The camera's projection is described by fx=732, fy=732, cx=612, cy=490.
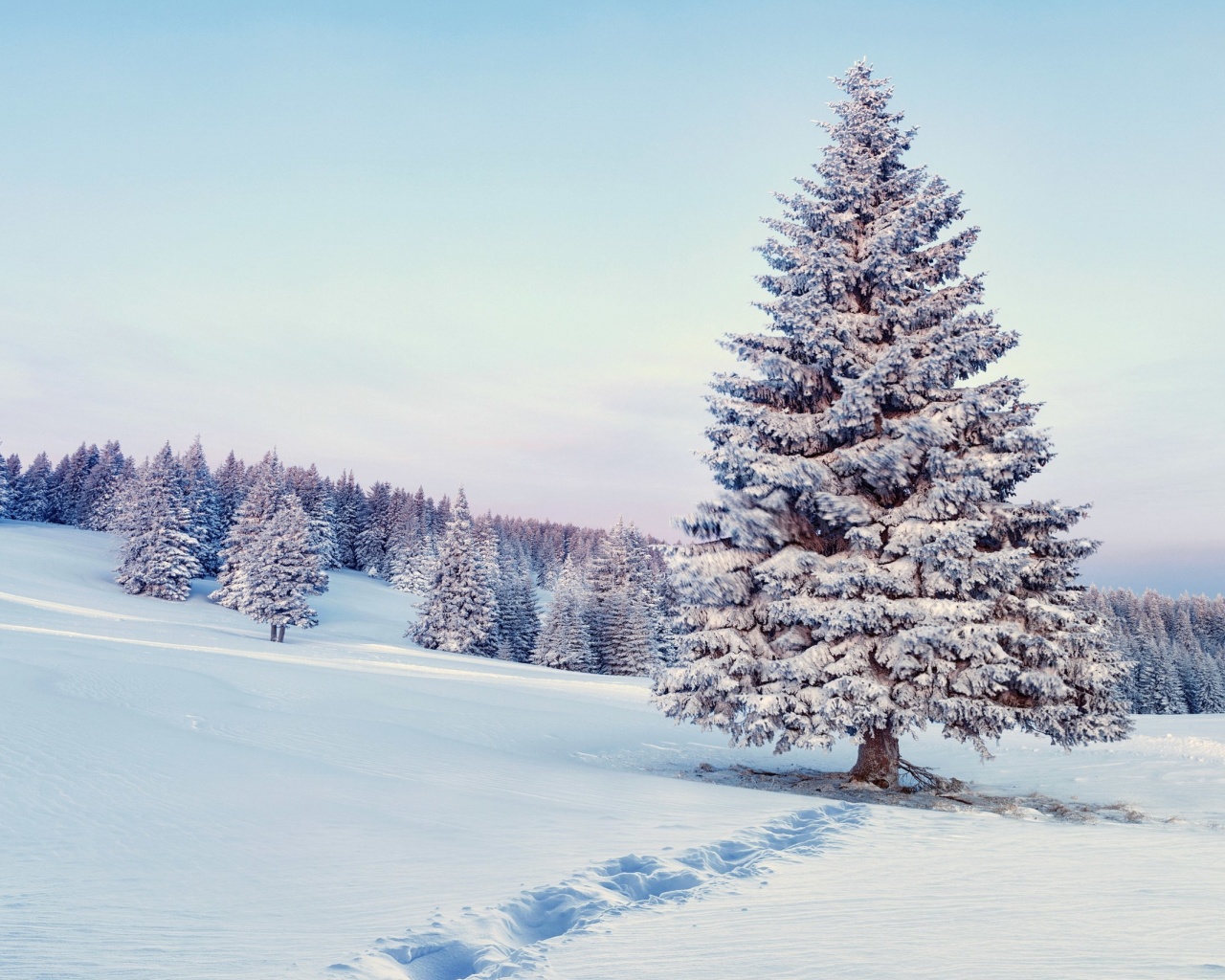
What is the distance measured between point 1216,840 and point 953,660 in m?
3.36

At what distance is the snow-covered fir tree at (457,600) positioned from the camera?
1949 inches

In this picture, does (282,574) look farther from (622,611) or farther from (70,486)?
(70,486)

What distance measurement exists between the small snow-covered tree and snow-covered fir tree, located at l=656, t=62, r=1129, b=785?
3953cm

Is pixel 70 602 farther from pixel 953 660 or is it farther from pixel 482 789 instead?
pixel 953 660

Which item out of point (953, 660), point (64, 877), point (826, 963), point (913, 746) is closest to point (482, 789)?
point (64, 877)

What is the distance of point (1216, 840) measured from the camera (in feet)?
22.7

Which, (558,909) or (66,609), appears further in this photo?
(66,609)

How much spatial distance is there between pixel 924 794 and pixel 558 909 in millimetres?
8025

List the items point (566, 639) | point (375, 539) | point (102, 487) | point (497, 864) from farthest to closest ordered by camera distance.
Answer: point (375, 539) < point (102, 487) < point (566, 639) < point (497, 864)

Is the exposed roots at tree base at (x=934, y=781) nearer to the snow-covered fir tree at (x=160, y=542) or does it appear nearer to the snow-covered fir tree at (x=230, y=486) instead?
the snow-covered fir tree at (x=160, y=542)

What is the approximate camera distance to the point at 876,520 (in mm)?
10938

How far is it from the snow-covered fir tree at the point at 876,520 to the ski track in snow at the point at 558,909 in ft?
12.9

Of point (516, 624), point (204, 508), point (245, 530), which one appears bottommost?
point (516, 624)

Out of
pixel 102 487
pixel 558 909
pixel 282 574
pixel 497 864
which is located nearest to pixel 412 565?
pixel 282 574
